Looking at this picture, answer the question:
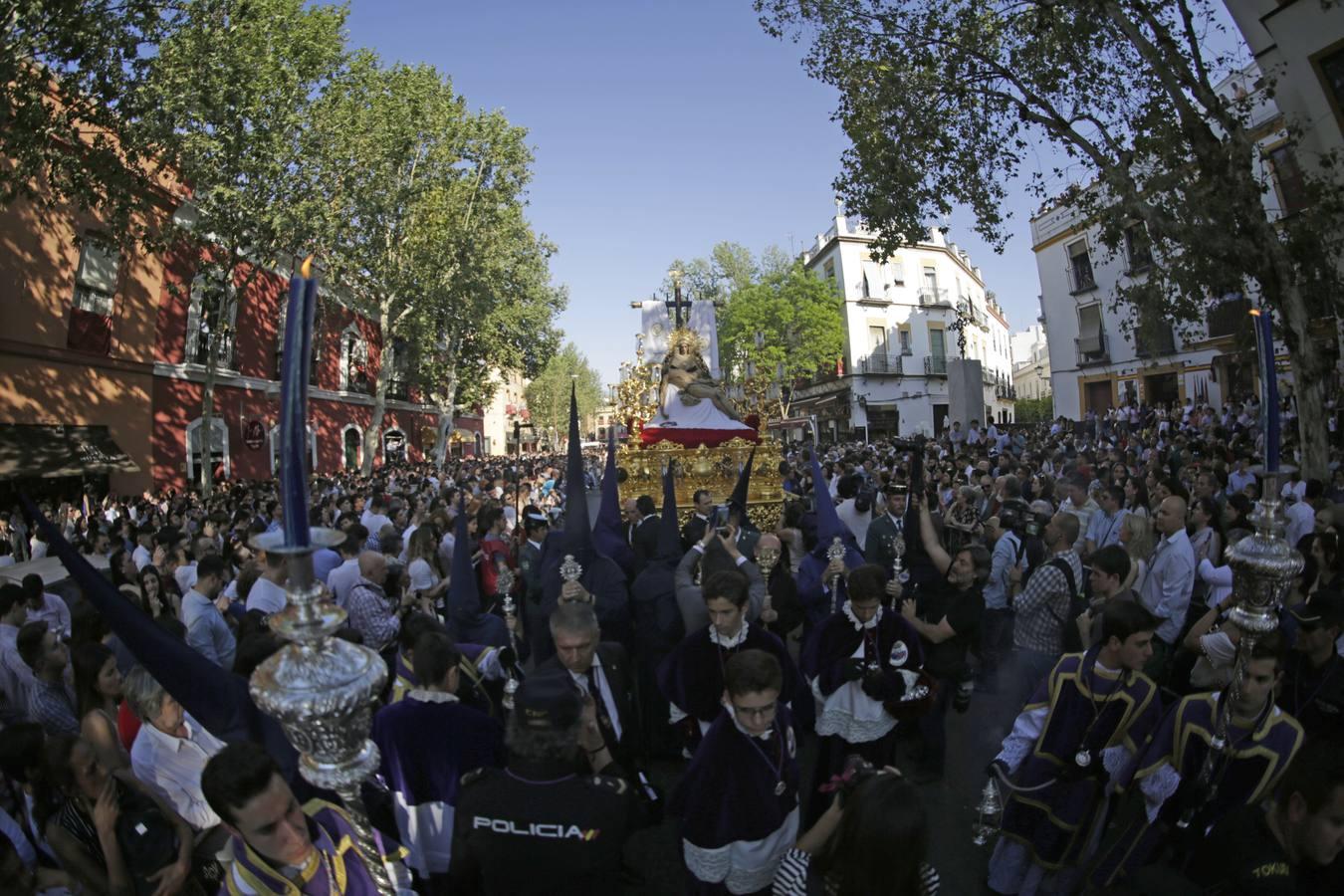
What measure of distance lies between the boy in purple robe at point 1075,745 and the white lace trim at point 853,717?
54cm

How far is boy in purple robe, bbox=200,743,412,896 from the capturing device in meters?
2.16

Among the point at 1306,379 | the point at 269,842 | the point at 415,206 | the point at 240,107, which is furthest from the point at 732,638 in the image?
the point at 415,206

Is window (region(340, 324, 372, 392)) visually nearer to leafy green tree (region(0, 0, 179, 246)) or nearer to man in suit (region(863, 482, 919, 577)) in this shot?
leafy green tree (region(0, 0, 179, 246))

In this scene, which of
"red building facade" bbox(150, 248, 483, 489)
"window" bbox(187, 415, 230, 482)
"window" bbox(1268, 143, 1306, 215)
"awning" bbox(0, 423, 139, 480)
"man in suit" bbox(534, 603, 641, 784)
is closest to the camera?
"man in suit" bbox(534, 603, 641, 784)

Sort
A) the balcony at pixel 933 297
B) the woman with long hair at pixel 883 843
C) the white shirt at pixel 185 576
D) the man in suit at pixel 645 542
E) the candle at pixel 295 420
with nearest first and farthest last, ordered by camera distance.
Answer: the candle at pixel 295 420 < the woman with long hair at pixel 883 843 < the white shirt at pixel 185 576 < the man in suit at pixel 645 542 < the balcony at pixel 933 297

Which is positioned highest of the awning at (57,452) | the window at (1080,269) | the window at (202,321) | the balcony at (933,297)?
the balcony at (933,297)

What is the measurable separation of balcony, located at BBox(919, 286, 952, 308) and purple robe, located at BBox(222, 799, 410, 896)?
159ft

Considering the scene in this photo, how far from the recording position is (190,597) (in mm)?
5246

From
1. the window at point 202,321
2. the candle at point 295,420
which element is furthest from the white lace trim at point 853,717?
the window at point 202,321

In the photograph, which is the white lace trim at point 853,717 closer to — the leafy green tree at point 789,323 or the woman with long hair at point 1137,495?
the woman with long hair at point 1137,495

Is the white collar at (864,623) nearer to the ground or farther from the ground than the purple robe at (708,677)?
farther from the ground

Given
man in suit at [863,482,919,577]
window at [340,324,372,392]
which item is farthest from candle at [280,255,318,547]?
window at [340,324,372,392]

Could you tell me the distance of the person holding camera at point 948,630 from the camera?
5238 millimetres

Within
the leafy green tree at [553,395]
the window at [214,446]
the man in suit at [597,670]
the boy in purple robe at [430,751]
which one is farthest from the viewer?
the leafy green tree at [553,395]
